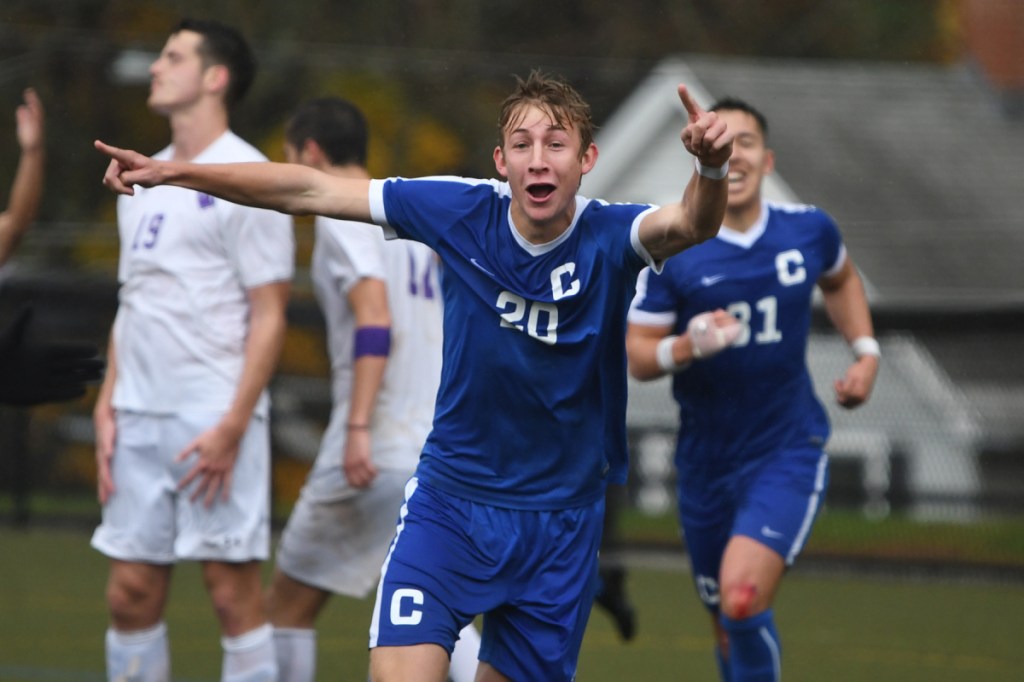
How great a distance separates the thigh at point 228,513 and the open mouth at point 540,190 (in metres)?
2.04

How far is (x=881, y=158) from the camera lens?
26359mm

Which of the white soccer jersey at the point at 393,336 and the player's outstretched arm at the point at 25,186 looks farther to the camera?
the player's outstretched arm at the point at 25,186

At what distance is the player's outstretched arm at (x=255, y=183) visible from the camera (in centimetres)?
486

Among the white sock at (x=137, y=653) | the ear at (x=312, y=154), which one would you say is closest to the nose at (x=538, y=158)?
the ear at (x=312, y=154)

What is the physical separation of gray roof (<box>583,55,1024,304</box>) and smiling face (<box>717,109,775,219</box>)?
11.6 m

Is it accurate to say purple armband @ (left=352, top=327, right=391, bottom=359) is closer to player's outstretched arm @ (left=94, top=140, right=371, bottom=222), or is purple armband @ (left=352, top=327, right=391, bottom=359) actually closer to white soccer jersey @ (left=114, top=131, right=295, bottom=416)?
white soccer jersey @ (left=114, top=131, right=295, bottom=416)

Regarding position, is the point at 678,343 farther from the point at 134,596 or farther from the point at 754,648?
the point at 134,596

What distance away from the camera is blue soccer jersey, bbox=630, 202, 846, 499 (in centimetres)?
686

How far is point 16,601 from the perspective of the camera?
11055 mm

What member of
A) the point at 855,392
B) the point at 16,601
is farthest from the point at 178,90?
the point at 16,601

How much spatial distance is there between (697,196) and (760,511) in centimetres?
224

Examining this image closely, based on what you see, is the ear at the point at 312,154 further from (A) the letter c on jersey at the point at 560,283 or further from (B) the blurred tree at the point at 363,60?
(B) the blurred tree at the point at 363,60

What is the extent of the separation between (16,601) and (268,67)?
26.2ft

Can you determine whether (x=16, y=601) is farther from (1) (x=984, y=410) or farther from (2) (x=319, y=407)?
(1) (x=984, y=410)
